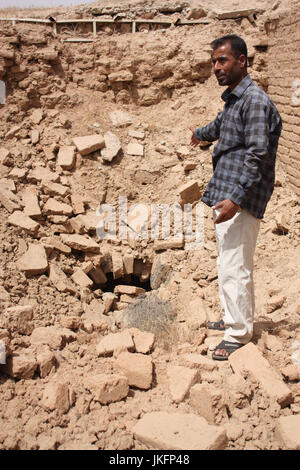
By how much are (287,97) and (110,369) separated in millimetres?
4138

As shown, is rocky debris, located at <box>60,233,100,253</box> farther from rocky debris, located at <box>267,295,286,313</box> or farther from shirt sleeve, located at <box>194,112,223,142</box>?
rocky debris, located at <box>267,295,286,313</box>

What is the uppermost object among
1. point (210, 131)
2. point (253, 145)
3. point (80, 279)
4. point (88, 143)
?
point (253, 145)

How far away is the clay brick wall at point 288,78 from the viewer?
491cm

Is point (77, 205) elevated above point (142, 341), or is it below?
above

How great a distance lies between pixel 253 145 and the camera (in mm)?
2510

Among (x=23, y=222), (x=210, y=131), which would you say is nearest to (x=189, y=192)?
(x=210, y=131)

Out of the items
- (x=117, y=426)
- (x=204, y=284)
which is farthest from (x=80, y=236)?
(x=117, y=426)

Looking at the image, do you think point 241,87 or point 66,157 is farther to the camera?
point 66,157

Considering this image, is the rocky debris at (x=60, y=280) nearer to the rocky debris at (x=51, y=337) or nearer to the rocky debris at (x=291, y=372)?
the rocky debris at (x=51, y=337)

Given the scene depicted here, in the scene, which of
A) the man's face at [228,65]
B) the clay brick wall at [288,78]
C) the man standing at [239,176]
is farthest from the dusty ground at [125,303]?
the man's face at [228,65]

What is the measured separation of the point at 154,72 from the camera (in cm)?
620

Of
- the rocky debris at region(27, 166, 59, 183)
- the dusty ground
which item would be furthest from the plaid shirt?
the rocky debris at region(27, 166, 59, 183)

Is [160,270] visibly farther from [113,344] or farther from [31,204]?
[113,344]

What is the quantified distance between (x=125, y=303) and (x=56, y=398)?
2.28 meters
